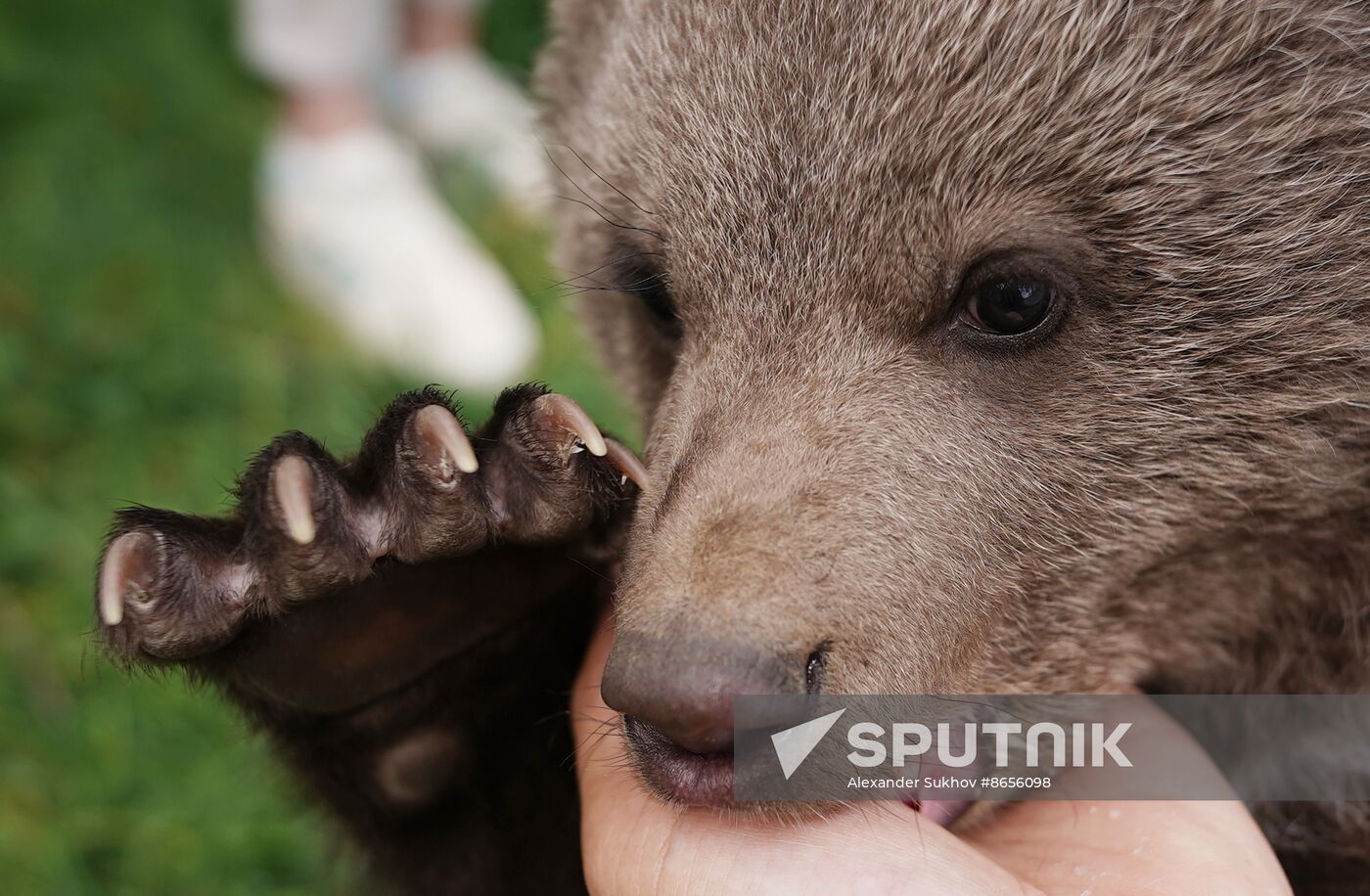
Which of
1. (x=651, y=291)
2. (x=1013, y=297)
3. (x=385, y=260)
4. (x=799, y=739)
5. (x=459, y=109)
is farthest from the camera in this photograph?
(x=459, y=109)

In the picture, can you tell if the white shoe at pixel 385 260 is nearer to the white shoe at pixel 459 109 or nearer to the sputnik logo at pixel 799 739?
the white shoe at pixel 459 109

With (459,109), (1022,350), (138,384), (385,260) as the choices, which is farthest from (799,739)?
(459,109)

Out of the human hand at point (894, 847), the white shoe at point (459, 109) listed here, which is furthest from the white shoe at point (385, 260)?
the human hand at point (894, 847)

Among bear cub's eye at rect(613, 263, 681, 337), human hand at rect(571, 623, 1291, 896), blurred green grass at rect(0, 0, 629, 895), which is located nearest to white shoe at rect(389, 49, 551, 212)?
blurred green grass at rect(0, 0, 629, 895)

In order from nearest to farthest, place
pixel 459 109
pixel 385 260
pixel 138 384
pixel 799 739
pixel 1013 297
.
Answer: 1. pixel 799 739
2. pixel 1013 297
3. pixel 138 384
4. pixel 385 260
5. pixel 459 109

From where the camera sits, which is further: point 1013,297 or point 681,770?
point 1013,297

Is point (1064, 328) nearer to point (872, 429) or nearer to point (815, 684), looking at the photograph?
point (872, 429)

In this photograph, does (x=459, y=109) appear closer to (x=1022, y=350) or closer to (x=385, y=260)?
(x=385, y=260)

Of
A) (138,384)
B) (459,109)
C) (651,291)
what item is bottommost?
(651,291)
